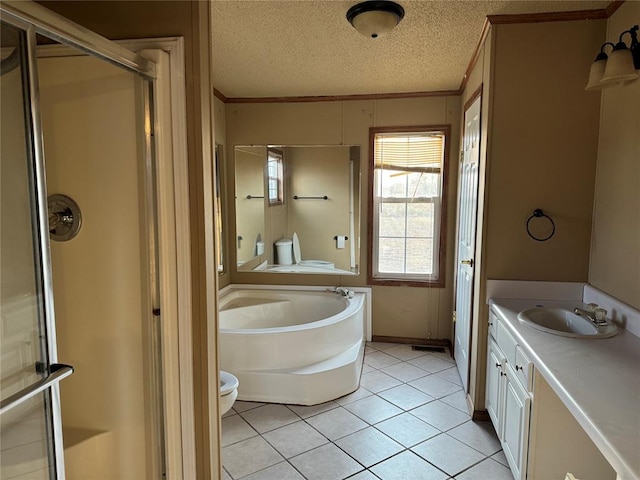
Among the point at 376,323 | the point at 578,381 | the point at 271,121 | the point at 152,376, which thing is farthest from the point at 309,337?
the point at 271,121

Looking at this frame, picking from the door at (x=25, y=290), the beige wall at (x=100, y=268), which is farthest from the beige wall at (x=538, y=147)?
the door at (x=25, y=290)

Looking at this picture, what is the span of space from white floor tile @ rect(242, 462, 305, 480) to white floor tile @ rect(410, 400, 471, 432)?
3.16 feet

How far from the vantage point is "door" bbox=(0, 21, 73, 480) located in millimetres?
1208

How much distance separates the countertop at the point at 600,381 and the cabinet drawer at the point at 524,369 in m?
0.06

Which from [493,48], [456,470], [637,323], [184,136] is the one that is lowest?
[456,470]

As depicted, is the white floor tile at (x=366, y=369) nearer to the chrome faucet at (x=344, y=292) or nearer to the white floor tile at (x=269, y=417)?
the chrome faucet at (x=344, y=292)

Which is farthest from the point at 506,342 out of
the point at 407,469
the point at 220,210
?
the point at 220,210

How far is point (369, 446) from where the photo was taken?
2463mm

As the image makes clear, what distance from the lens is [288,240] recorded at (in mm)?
4195

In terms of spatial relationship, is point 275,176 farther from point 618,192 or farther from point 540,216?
point 618,192

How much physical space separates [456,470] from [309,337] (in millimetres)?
1274

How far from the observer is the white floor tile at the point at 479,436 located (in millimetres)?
2432

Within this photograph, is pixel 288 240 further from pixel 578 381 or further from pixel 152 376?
pixel 578 381

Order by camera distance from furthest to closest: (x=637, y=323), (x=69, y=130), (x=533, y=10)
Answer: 1. (x=533, y=10)
2. (x=637, y=323)
3. (x=69, y=130)
